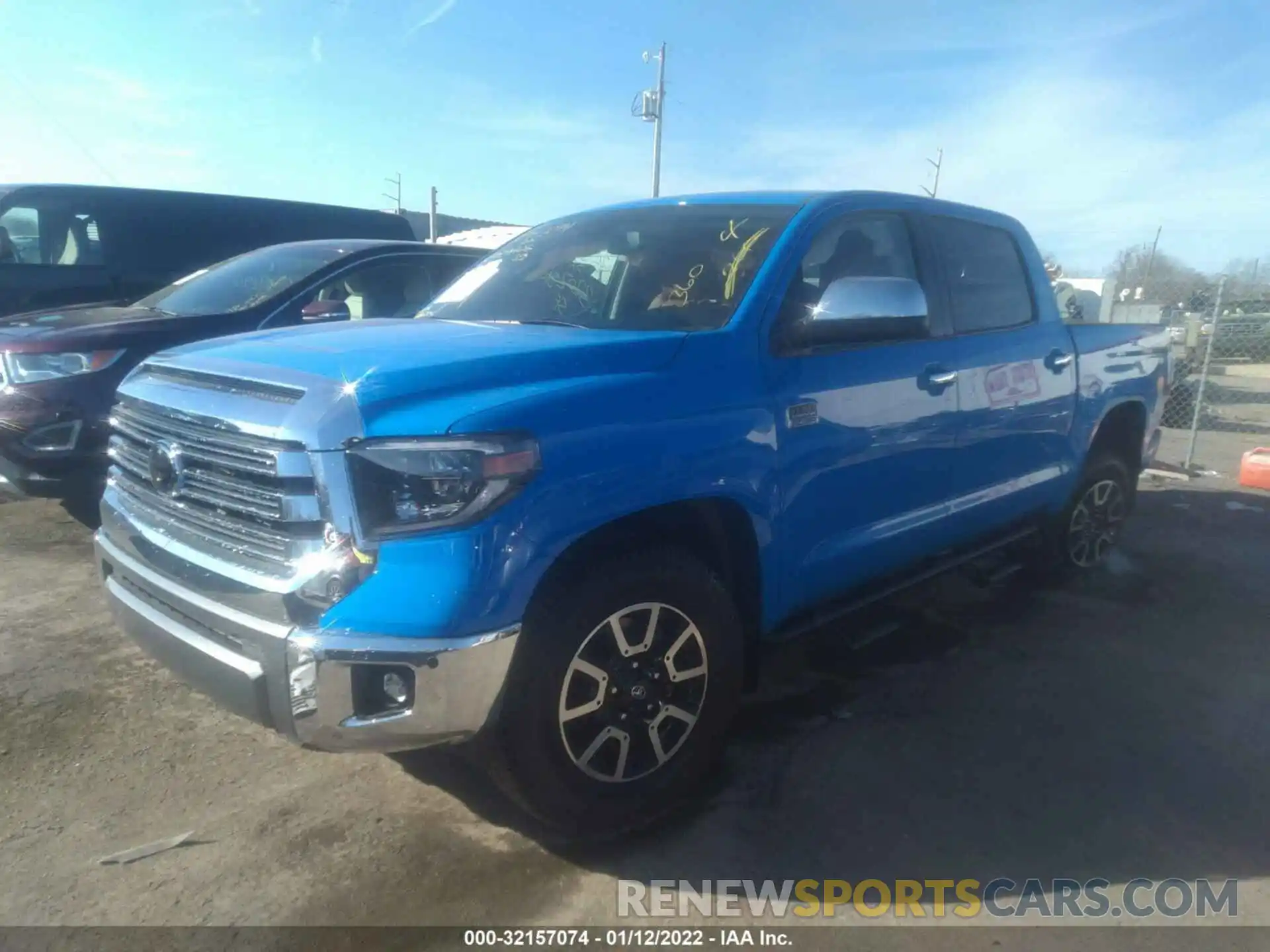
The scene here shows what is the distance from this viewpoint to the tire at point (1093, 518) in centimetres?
496

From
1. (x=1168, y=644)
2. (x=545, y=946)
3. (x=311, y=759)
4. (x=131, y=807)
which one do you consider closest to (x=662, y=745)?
(x=545, y=946)

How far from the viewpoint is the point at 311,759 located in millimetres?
3115

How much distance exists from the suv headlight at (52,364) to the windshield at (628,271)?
2113mm

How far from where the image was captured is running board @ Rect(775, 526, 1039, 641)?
317 cm

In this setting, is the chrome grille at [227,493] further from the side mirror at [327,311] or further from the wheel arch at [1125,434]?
the wheel arch at [1125,434]

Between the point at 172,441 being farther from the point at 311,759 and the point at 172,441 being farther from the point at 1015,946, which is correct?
the point at 1015,946

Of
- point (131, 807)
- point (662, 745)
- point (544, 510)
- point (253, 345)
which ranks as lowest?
point (131, 807)

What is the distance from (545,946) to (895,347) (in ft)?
7.76

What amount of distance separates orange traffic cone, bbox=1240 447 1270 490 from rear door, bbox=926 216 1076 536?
14.6ft

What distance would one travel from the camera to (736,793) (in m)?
2.94

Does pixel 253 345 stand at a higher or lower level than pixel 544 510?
higher

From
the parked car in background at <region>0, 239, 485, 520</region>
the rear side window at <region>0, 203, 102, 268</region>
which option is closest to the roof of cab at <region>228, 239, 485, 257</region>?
the parked car in background at <region>0, 239, 485, 520</region>

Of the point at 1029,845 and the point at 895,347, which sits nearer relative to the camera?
the point at 1029,845

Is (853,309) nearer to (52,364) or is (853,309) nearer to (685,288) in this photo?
(685,288)
